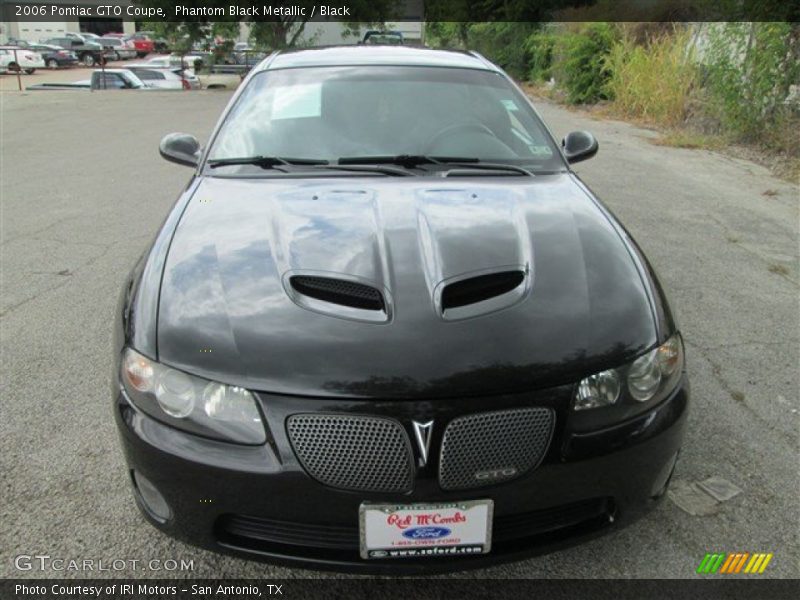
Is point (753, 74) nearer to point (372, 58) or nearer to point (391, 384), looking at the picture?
point (372, 58)

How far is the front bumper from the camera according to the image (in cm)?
171

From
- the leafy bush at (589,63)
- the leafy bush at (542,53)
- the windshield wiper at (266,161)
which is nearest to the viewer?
the windshield wiper at (266,161)

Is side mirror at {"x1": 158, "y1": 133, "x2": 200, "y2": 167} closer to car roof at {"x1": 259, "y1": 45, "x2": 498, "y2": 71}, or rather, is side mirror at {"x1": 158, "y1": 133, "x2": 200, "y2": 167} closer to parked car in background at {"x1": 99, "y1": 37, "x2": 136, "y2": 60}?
car roof at {"x1": 259, "y1": 45, "x2": 498, "y2": 71}

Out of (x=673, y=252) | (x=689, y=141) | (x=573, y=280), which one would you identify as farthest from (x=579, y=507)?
(x=689, y=141)

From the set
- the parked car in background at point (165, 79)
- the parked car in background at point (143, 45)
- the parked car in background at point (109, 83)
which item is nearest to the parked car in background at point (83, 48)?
the parked car in background at point (143, 45)

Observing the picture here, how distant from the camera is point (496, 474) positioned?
1.73 meters

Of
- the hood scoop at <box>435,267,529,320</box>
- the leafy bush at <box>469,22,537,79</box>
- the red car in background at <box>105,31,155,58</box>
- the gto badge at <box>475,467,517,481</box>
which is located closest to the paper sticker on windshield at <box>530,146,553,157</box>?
the hood scoop at <box>435,267,529,320</box>

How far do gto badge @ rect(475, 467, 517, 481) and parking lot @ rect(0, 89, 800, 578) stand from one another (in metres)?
0.56

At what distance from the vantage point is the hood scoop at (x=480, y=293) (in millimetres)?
1905

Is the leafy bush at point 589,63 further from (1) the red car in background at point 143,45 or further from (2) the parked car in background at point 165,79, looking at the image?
(1) the red car in background at point 143,45

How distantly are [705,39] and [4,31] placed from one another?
53.2 metres

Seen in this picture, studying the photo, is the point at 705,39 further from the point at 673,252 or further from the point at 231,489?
the point at 231,489

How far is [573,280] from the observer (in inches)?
80.8

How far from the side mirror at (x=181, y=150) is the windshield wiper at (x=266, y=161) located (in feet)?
1.10
